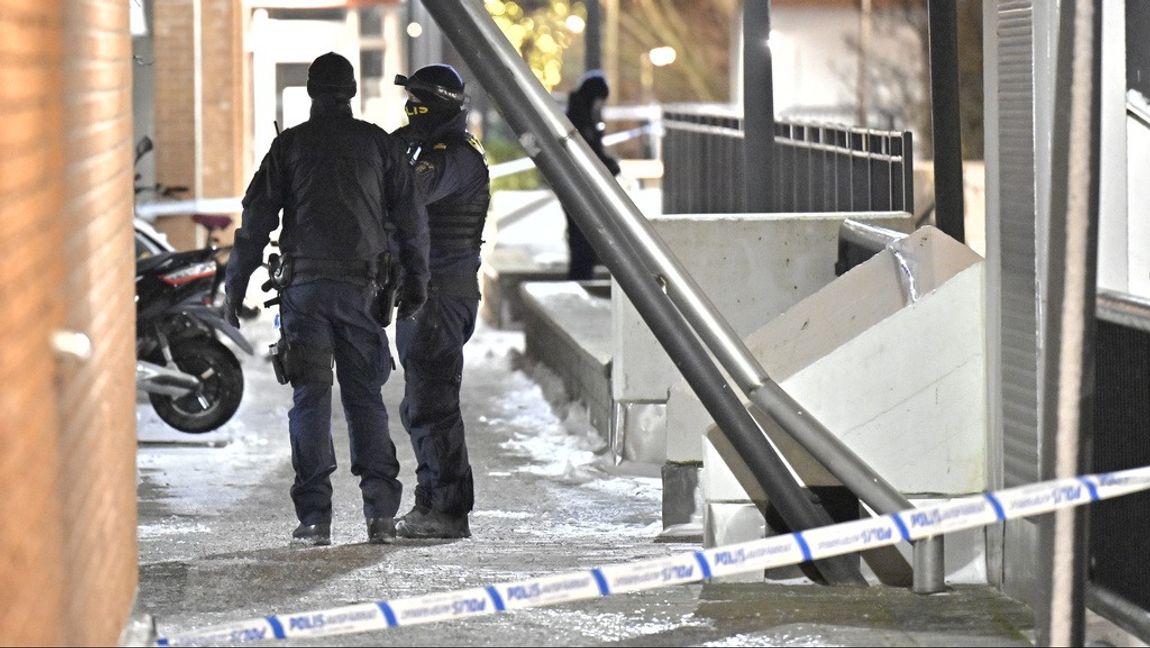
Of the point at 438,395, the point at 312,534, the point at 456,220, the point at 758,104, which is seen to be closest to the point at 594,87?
the point at 758,104

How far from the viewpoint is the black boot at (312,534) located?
298 inches

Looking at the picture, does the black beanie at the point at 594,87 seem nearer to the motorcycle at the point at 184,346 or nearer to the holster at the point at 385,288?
the motorcycle at the point at 184,346

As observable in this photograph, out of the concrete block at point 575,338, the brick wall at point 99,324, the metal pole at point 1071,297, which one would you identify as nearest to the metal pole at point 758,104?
the concrete block at point 575,338

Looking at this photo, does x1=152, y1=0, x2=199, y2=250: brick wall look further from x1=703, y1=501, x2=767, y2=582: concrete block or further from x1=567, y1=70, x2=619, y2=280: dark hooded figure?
x1=703, y1=501, x2=767, y2=582: concrete block

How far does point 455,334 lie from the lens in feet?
26.0

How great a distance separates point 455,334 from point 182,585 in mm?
2188

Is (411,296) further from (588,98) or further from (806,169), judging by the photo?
(588,98)

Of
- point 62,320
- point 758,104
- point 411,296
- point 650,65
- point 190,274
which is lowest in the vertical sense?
point 190,274

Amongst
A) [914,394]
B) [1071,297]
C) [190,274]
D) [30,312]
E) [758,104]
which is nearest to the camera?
[30,312]

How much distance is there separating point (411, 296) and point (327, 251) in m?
0.36

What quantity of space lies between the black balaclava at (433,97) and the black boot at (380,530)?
5.03ft

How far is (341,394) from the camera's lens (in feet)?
24.8

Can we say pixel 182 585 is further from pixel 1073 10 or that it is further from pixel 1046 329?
pixel 1073 10

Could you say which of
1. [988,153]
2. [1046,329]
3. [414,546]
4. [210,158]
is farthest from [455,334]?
[210,158]
